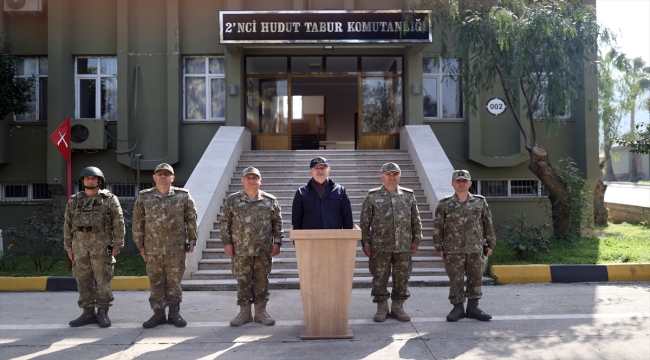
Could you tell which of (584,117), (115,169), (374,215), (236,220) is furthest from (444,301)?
(115,169)

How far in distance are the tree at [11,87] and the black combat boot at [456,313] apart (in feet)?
35.3

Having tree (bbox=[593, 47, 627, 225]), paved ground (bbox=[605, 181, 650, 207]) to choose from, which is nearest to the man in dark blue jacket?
tree (bbox=[593, 47, 627, 225])

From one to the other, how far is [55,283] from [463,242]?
6.26 metres

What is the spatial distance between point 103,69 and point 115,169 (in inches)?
102

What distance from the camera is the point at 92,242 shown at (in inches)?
261

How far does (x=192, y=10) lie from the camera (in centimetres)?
1480

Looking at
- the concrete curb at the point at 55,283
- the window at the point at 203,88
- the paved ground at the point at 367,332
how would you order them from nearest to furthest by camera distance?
the paved ground at the point at 367,332
the concrete curb at the point at 55,283
the window at the point at 203,88

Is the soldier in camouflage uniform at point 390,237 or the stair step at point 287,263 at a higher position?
the soldier in camouflage uniform at point 390,237

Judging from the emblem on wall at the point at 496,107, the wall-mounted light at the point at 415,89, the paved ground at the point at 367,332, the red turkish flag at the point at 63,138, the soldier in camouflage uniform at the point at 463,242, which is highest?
the wall-mounted light at the point at 415,89

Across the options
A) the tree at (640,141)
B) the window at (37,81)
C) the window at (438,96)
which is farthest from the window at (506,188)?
the window at (37,81)

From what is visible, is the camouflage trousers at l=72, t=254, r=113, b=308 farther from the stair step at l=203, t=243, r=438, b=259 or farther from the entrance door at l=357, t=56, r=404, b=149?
the entrance door at l=357, t=56, r=404, b=149

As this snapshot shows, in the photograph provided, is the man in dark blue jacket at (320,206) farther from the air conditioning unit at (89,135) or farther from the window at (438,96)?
the air conditioning unit at (89,135)

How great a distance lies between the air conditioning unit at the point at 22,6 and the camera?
1418 cm

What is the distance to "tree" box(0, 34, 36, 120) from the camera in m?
12.8
